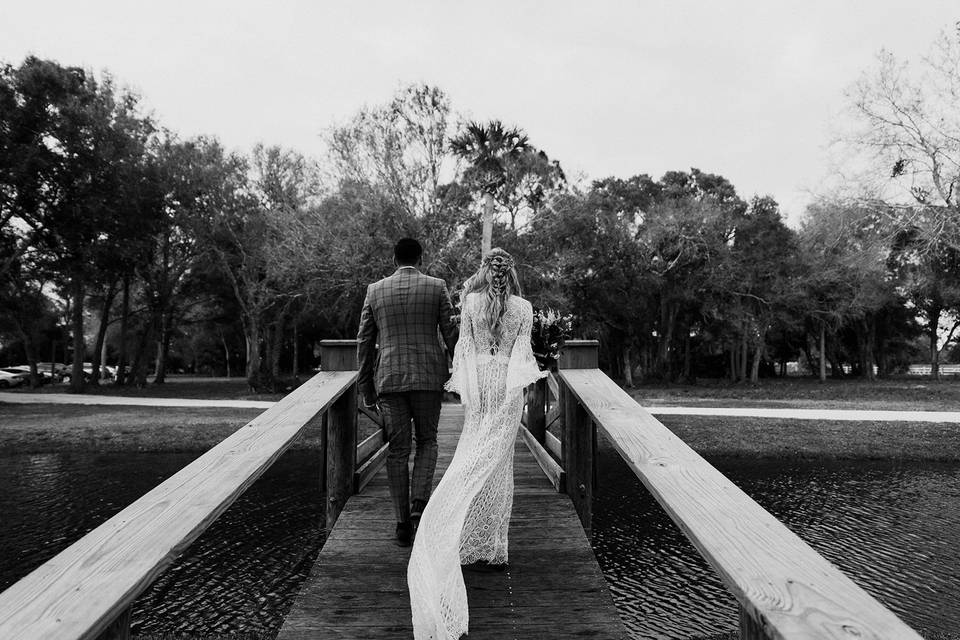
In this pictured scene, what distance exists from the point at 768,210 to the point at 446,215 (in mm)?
19355

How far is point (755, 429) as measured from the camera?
12.0 metres

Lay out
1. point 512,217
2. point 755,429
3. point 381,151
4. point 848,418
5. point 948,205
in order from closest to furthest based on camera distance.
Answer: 1. point 755,429
2. point 848,418
3. point 948,205
4. point 381,151
5. point 512,217

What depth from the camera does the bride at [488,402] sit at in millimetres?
3141

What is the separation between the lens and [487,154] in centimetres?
1923

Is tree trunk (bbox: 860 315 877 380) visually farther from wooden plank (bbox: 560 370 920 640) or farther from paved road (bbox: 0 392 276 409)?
wooden plank (bbox: 560 370 920 640)

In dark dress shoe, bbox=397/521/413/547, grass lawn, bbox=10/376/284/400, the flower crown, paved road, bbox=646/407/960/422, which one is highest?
the flower crown

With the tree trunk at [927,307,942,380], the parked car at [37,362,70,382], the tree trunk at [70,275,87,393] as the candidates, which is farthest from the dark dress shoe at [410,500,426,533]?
the tree trunk at [927,307,942,380]

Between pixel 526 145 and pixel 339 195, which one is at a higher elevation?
pixel 526 145

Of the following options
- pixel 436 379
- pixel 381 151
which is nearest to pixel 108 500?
pixel 436 379

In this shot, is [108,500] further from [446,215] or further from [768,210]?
[768,210]

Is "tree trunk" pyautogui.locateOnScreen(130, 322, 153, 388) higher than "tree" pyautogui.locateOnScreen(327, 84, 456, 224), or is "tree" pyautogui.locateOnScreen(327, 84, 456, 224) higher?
"tree" pyautogui.locateOnScreen(327, 84, 456, 224)

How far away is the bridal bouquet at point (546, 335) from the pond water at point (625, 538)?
7.12ft

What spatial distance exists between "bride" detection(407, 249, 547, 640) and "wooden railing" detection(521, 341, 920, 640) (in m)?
0.52

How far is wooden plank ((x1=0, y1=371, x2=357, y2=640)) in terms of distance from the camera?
4.91 feet
